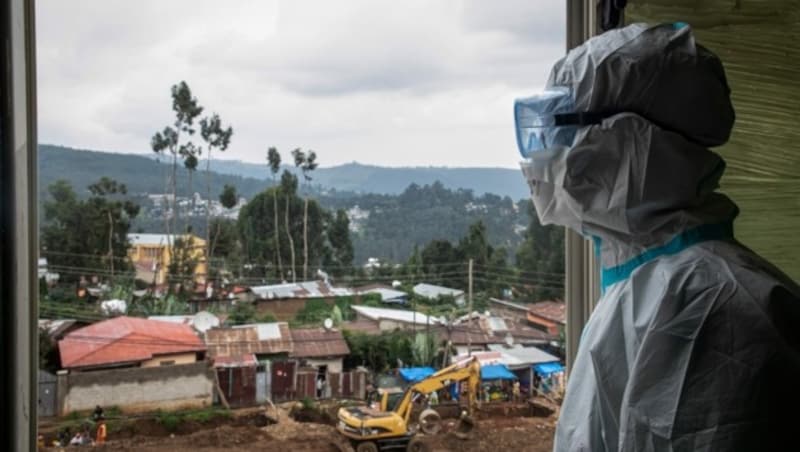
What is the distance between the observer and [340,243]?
1522 millimetres

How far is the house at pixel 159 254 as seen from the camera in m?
1.40

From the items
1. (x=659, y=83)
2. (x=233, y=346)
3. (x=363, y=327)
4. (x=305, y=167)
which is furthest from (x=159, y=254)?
(x=659, y=83)

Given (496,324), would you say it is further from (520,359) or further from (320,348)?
(320,348)

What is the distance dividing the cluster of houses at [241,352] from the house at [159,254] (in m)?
0.08

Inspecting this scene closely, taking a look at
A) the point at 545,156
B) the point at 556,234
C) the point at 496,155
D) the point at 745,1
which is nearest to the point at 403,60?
the point at 496,155

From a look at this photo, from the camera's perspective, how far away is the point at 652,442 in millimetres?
833

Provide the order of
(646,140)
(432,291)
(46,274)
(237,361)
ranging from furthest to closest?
(432,291) < (237,361) < (46,274) < (646,140)

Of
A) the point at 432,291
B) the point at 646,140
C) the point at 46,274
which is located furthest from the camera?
the point at 432,291

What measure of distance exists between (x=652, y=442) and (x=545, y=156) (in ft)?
1.35

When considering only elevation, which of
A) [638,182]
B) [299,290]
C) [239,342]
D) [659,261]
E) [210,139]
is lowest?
[239,342]

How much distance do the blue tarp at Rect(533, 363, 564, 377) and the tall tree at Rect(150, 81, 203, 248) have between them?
0.86 meters

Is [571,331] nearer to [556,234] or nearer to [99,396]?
[556,234]

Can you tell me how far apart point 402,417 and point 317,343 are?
0.25 m

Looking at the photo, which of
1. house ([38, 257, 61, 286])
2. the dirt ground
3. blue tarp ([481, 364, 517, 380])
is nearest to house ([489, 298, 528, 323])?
blue tarp ([481, 364, 517, 380])
